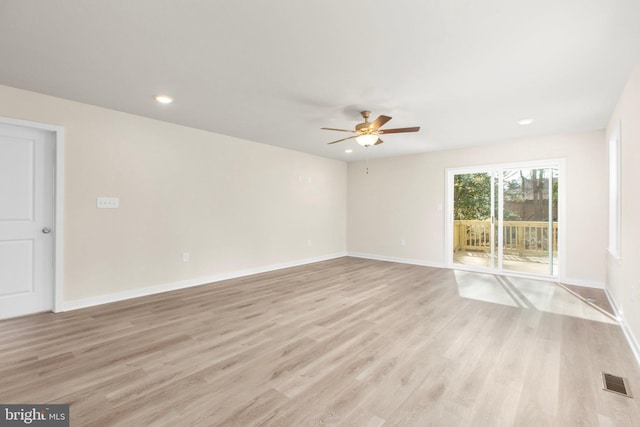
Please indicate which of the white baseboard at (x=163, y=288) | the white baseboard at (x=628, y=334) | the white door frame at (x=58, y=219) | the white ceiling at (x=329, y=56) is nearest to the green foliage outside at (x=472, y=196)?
the white ceiling at (x=329, y=56)

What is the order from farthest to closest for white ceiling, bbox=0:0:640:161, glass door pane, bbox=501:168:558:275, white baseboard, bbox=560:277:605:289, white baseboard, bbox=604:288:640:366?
glass door pane, bbox=501:168:558:275, white baseboard, bbox=560:277:605:289, white baseboard, bbox=604:288:640:366, white ceiling, bbox=0:0:640:161

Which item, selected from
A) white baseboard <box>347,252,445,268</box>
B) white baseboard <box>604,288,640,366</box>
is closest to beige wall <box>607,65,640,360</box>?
white baseboard <box>604,288,640,366</box>

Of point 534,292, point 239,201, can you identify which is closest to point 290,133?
point 239,201

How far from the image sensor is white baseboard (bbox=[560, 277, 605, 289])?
450cm

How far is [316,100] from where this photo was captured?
3.34 metres

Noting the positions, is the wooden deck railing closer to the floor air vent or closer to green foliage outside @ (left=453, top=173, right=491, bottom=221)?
green foliage outside @ (left=453, top=173, right=491, bottom=221)

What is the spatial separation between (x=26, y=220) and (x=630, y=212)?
6.21 m

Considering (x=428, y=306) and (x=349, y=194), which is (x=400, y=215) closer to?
(x=349, y=194)

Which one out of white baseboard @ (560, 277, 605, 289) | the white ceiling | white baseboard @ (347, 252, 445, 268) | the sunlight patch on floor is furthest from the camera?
white baseboard @ (347, 252, 445, 268)

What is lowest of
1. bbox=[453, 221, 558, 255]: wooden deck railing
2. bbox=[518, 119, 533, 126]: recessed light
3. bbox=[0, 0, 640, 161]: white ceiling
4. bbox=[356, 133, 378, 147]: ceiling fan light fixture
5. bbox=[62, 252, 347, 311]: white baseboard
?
bbox=[62, 252, 347, 311]: white baseboard

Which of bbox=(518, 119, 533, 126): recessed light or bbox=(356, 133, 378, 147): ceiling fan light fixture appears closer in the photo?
bbox=(356, 133, 378, 147): ceiling fan light fixture

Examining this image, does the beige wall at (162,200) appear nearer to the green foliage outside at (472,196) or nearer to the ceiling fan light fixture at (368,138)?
the ceiling fan light fixture at (368,138)

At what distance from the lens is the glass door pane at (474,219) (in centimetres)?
553

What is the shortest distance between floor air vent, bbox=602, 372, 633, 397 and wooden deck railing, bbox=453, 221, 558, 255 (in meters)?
3.43
